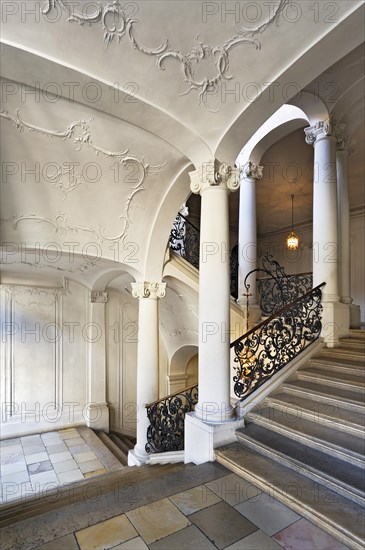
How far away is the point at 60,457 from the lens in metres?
6.11

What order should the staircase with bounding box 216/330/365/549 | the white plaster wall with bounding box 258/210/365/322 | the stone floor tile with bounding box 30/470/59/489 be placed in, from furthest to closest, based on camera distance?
1. the white plaster wall with bounding box 258/210/365/322
2. the stone floor tile with bounding box 30/470/59/489
3. the staircase with bounding box 216/330/365/549

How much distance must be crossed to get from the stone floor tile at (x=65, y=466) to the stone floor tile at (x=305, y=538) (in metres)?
5.02

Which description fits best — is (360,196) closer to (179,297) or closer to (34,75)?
(179,297)

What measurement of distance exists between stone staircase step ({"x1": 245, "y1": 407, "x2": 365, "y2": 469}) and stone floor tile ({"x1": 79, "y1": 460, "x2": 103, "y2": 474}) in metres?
3.90

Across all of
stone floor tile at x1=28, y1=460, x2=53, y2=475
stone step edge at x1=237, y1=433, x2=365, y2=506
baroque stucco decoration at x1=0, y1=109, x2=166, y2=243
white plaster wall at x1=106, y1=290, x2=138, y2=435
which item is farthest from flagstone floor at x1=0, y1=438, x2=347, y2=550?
white plaster wall at x1=106, y1=290, x2=138, y2=435

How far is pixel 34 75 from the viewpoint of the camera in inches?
98.7

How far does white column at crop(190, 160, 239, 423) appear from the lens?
121 inches

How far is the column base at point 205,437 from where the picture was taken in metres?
2.87

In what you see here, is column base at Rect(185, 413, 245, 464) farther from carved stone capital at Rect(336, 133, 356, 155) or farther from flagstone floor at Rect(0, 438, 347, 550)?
carved stone capital at Rect(336, 133, 356, 155)

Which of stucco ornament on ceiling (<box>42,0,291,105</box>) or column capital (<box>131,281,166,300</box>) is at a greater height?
stucco ornament on ceiling (<box>42,0,291,105</box>)

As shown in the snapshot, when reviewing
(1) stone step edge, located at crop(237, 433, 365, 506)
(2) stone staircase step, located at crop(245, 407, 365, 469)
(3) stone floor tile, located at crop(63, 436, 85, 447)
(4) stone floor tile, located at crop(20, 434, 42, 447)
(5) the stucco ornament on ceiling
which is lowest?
(3) stone floor tile, located at crop(63, 436, 85, 447)

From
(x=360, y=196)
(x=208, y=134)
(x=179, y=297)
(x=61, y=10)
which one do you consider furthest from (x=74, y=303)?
(x=360, y=196)

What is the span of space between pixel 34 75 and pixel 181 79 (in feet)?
3.93

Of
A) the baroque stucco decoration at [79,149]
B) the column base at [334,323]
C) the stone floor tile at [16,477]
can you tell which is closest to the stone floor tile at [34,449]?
the stone floor tile at [16,477]
